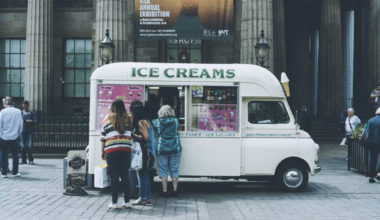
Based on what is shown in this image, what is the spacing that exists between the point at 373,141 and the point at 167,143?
18.3ft

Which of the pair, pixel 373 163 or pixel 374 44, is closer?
pixel 373 163

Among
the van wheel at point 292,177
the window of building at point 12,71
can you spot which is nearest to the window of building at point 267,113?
the van wheel at point 292,177

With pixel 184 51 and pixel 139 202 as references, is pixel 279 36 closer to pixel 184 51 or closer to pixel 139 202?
pixel 184 51

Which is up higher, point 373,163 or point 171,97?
point 171,97

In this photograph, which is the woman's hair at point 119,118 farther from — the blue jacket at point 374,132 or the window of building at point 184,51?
the window of building at point 184,51

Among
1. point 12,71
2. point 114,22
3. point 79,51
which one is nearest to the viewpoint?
point 114,22

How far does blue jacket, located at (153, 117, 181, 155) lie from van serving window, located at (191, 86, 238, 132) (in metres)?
0.75

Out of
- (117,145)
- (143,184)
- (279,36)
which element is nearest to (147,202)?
(143,184)

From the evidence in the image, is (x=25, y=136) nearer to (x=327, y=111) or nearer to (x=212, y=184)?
(x=212, y=184)

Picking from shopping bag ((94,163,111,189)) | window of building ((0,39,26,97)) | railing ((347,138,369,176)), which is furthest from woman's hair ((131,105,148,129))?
window of building ((0,39,26,97))

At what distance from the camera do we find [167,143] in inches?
355

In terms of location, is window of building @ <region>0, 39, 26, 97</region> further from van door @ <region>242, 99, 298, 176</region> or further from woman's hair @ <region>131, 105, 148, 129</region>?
van door @ <region>242, 99, 298, 176</region>

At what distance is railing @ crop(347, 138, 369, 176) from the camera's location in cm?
1250

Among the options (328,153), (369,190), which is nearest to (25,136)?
(369,190)
